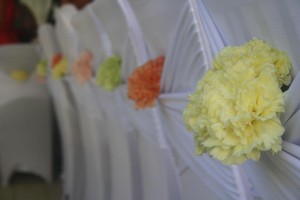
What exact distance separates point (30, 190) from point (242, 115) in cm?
270

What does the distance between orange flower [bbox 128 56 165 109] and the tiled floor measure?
2.03 m

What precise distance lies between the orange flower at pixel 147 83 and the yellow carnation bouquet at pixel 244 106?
1.29 feet

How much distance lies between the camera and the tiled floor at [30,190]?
2750 millimetres

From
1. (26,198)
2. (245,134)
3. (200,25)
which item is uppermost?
(200,25)

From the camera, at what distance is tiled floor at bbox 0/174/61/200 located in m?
2.75

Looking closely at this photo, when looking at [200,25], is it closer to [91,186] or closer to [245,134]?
[245,134]

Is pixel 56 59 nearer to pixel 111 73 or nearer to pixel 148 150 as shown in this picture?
pixel 111 73

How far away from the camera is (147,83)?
34.6 inches

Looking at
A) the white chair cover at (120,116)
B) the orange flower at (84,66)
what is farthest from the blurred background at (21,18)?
the white chair cover at (120,116)

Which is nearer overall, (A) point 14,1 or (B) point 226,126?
(B) point 226,126

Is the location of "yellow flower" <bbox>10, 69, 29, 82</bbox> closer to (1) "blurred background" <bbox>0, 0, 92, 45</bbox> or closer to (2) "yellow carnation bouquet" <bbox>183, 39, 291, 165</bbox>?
(1) "blurred background" <bbox>0, 0, 92, 45</bbox>

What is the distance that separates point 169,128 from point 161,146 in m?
0.09

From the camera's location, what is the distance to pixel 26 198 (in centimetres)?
273

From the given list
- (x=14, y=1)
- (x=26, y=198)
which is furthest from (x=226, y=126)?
(x=14, y=1)
